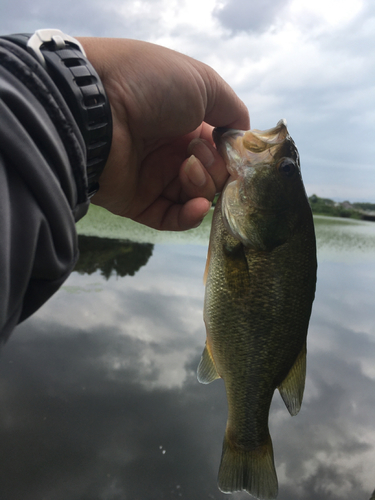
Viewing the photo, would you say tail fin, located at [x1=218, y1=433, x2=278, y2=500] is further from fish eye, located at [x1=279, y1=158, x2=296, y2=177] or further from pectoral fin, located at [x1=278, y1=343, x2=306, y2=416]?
fish eye, located at [x1=279, y1=158, x2=296, y2=177]

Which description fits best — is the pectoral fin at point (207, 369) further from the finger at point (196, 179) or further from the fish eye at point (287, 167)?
the fish eye at point (287, 167)

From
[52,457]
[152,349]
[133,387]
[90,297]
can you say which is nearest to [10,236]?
[52,457]

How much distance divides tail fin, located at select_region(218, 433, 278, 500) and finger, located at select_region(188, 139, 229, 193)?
4.86 ft

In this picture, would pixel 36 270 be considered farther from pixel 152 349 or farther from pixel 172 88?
pixel 152 349

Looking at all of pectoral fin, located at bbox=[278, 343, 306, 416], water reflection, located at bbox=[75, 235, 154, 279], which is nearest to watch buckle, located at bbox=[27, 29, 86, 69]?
pectoral fin, located at bbox=[278, 343, 306, 416]

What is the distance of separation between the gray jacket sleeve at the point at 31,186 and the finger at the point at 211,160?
0.95 meters

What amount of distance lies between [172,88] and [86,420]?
4457 mm

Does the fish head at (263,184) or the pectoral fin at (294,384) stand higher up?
the fish head at (263,184)

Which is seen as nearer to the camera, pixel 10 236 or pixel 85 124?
pixel 10 236

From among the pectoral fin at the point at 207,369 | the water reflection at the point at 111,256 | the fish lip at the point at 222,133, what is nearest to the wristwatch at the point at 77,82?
the fish lip at the point at 222,133

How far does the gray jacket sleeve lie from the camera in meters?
0.73

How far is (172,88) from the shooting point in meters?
1.79

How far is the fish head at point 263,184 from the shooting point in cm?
167

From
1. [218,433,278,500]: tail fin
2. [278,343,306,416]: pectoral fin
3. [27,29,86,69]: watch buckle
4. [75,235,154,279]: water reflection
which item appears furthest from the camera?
[75,235,154,279]: water reflection
